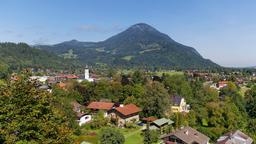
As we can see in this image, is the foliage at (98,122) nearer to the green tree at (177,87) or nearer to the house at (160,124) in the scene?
the house at (160,124)

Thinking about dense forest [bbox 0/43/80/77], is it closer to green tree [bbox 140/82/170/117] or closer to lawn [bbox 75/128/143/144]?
green tree [bbox 140/82/170/117]

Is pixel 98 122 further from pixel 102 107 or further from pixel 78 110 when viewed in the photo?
pixel 102 107

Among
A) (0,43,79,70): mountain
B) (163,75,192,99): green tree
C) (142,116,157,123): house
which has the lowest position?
(142,116,157,123): house

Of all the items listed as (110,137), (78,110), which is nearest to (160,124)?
(110,137)

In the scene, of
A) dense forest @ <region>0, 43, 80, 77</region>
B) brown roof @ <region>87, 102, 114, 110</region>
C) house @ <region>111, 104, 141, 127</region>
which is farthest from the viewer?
dense forest @ <region>0, 43, 80, 77</region>

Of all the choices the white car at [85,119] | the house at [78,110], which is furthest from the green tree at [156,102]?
the house at [78,110]

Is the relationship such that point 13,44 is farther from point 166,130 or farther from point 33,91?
point 33,91

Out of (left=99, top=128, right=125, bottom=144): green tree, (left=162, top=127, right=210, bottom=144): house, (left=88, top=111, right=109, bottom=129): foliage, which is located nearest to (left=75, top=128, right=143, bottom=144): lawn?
(left=88, top=111, right=109, bottom=129): foliage
